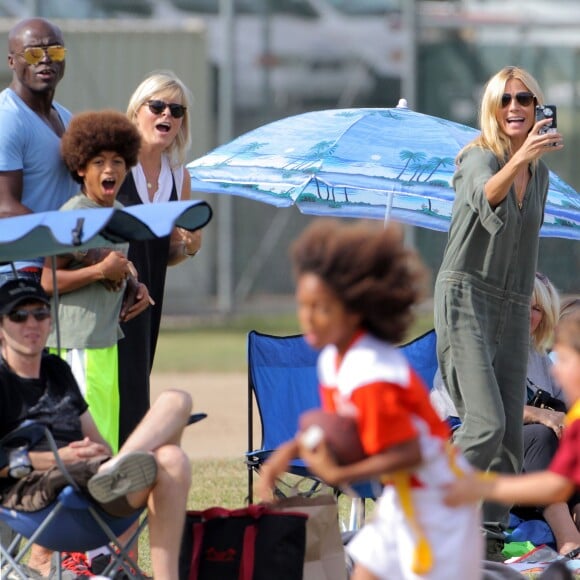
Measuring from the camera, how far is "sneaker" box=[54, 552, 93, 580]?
4766 mm

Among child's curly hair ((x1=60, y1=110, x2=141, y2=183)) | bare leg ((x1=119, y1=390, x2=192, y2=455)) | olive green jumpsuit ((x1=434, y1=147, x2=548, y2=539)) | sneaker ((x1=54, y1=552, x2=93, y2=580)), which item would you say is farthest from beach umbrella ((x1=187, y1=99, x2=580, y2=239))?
sneaker ((x1=54, y1=552, x2=93, y2=580))

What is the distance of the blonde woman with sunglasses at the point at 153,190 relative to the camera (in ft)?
16.9

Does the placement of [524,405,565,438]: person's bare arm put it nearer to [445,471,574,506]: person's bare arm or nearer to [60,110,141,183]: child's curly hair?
[60,110,141,183]: child's curly hair

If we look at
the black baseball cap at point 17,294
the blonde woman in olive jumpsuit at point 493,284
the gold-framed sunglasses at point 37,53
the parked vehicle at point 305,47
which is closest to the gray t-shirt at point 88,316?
the black baseball cap at point 17,294

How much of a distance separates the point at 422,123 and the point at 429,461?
2.96 m

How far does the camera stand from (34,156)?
15.8 feet

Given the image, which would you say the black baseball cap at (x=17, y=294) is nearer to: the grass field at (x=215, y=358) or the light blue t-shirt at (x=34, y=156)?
the light blue t-shirt at (x=34, y=156)

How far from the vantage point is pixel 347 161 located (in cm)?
567

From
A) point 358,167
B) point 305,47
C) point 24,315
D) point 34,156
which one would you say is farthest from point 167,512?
point 305,47

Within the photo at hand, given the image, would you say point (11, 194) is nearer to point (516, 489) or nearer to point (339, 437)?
point (339, 437)

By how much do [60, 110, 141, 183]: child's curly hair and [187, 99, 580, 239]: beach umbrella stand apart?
1.16 meters

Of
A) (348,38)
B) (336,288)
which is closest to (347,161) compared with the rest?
(336,288)

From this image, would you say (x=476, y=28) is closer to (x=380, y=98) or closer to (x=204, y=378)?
(x=380, y=98)

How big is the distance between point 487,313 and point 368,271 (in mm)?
1880
